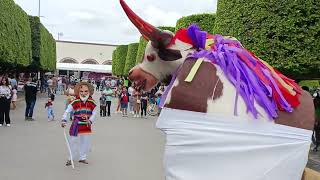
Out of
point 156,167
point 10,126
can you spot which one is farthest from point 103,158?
point 10,126

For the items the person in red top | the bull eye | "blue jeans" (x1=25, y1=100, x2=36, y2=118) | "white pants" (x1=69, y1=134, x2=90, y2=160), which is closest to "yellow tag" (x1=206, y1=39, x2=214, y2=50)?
the bull eye

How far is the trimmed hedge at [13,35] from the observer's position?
69.9 feet

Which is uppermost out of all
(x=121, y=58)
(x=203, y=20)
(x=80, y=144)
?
(x=203, y=20)

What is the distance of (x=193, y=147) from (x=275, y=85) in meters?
0.55

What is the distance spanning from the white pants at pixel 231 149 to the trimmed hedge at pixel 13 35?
63.5 feet

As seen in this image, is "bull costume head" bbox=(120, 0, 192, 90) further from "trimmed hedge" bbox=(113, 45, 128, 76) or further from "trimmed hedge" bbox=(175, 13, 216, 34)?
"trimmed hedge" bbox=(113, 45, 128, 76)

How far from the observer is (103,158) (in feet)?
31.9

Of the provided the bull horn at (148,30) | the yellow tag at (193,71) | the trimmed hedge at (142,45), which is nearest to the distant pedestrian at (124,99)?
the trimmed hedge at (142,45)

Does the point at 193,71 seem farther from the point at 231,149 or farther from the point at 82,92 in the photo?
the point at 82,92

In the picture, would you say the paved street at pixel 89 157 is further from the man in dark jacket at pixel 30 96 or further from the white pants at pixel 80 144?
the man in dark jacket at pixel 30 96

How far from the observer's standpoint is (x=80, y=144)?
899 centimetres

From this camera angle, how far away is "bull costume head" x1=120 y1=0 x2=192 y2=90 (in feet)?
7.60

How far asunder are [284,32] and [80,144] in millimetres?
5098

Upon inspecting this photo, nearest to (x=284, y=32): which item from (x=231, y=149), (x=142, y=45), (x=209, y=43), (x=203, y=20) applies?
(x=209, y=43)
